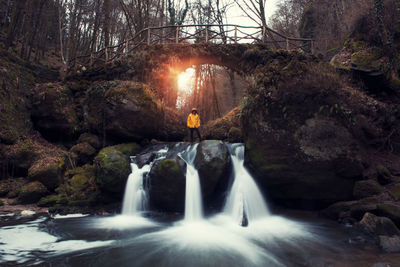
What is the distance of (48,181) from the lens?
8219 millimetres

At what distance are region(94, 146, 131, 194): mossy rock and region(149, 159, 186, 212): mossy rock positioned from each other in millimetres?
1076

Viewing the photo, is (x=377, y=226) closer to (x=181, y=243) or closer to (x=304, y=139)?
(x=304, y=139)

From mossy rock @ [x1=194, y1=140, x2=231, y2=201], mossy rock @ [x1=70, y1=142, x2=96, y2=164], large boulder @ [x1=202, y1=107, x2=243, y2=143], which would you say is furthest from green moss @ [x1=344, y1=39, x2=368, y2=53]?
mossy rock @ [x1=70, y1=142, x2=96, y2=164]

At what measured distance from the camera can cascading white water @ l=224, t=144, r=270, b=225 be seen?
270 inches

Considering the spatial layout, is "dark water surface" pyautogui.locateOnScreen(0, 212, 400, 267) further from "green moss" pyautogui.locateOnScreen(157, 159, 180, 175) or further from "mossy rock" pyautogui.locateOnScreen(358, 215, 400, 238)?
"green moss" pyautogui.locateOnScreen(157, 159, 180, 175)

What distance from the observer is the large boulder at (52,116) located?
1064 cm

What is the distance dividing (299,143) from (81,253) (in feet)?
19.7

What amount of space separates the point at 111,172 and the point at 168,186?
6.75 ft

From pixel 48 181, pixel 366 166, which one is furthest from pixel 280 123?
pixel 48 181

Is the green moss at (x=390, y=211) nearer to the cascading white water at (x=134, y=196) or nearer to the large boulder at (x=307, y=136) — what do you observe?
the large boulder at (x=307, y=136)

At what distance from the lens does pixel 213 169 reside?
739cm

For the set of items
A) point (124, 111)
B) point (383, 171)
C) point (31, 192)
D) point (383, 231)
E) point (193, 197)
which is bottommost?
point (383, 231)

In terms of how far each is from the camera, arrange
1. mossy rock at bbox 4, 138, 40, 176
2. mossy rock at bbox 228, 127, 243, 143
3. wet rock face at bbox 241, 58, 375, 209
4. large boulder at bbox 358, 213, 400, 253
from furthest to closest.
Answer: mossy rock at bbox 228, 127, 243, 143 → mossy rock at bbox 4, 138, 40, 176 → wet rock face at bbox 241, 58, 375, 209 → large boulder at bbox 358, 213, 400, 253

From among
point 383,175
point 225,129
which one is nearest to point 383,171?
point 383,175
